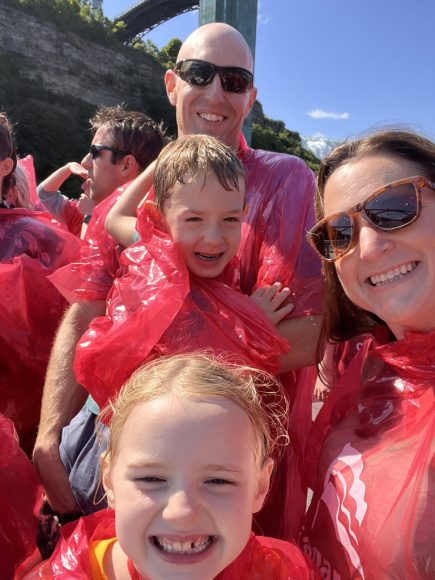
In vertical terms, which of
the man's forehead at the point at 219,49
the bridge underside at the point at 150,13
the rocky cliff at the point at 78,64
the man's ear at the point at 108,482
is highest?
the bridge underside at the point at 150,13

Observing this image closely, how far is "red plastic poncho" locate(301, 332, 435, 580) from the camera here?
956 millimetres

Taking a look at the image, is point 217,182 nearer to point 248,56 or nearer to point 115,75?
point 248,56

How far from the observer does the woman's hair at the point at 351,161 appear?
1173 mm

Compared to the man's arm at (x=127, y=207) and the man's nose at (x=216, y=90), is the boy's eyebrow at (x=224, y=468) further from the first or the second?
the man's nose at (x=216, y=90)

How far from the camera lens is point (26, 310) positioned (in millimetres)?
1802

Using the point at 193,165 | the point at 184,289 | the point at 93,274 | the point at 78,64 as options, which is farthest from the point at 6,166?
the point at 78,64

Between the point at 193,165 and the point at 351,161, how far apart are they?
1.32 feet

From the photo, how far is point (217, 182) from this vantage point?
1374mm

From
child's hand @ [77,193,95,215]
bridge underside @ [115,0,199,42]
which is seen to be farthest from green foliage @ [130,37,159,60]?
child's hand @ [77,193,95,215]

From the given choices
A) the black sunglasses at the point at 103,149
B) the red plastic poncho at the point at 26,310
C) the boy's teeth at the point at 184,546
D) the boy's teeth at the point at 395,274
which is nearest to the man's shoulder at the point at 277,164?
the boy's teeth at the point at 395,274

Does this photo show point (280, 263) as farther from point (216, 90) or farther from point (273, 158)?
point (216, 90)

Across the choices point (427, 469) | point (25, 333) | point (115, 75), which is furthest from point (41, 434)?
point (115, 75)

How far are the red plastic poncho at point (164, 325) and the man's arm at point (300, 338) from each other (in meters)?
0.12

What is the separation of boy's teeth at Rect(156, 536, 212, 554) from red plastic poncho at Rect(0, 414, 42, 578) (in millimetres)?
529
